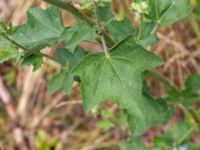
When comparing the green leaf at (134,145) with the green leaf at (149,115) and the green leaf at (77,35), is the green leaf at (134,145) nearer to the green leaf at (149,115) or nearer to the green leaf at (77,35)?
the green leaf at (149,115)

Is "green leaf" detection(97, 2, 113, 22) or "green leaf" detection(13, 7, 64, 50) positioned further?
"green leaf" detection(97, 2, 113, 22)

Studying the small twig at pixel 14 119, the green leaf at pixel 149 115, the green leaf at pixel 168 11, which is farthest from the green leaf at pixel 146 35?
the small twig at pixel 14 119

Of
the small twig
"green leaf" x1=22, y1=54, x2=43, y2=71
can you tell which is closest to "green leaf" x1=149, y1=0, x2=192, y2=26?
"green leaf" x1=22, y1=54, x2=43, y2=71

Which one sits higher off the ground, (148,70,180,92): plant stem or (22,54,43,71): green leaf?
(22,54,43,71): green leaf

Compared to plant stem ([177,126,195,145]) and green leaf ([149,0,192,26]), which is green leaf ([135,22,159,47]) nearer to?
green leaf ([149,0,192,26])

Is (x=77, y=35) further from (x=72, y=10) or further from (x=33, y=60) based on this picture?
(x=33, y=60)

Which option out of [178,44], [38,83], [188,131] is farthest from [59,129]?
[188,131]
